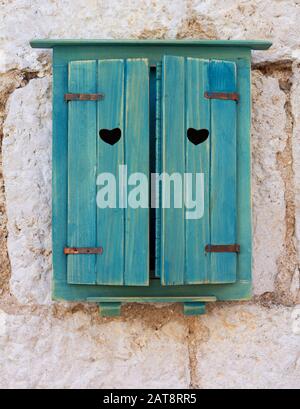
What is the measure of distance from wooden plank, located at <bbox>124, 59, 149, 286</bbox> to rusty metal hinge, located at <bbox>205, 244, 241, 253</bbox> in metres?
0.22

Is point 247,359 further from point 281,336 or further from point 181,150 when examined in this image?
point 181,150

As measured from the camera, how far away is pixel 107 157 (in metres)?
2.04

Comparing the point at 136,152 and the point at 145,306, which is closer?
the point at 136,152

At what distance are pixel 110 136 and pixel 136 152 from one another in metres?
0.11

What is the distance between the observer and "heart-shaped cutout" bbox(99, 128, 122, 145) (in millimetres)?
2045

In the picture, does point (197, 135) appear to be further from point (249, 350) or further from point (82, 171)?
point (249, 350)

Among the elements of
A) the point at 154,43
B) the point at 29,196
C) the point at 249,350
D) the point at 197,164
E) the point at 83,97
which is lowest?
the point at 249,350

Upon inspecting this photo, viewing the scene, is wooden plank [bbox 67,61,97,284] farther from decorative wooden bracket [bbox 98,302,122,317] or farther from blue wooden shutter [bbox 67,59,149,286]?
decorative wooden bracket [bbox 98,302,122,317]

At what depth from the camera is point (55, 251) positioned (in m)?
2.06

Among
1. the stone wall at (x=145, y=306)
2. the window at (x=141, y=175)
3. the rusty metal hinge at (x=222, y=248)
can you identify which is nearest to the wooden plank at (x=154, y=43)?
the window at (x=141, y=175)

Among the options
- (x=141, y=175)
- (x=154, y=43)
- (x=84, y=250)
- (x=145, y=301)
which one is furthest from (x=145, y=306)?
(x=154, y=43)

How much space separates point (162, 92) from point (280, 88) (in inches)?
20.2

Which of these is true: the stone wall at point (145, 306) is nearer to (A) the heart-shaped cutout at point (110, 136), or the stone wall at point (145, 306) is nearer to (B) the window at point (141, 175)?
(B) the window at point (141, 175)

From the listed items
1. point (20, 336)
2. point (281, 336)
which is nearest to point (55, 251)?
point (20, 336)
